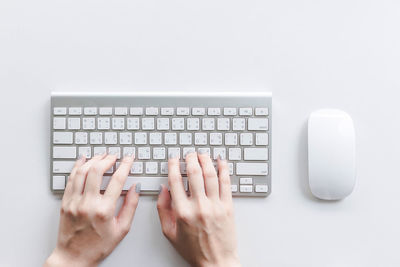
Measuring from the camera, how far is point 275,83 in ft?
2.14

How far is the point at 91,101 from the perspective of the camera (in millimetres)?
644

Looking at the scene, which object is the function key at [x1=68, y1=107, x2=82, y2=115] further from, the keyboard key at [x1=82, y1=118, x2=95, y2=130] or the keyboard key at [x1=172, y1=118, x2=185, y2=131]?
the keyboard key at [x1=172, y1=118, x2=185, y2=131]

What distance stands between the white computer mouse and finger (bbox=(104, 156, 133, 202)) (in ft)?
1.22

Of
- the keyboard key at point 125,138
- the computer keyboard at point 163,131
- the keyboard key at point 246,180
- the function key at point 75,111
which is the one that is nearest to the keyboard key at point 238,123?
the computer keyboard at point 163,131

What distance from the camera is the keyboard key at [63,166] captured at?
646mm

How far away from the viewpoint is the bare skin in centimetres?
60

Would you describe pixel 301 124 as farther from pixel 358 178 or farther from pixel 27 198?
pixel 27 198

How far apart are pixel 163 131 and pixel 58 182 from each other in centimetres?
24

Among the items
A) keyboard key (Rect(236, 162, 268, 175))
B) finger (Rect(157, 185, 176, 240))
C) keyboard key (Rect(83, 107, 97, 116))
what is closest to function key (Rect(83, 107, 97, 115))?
keyboard key (Rect(83, 107, 97, 116))

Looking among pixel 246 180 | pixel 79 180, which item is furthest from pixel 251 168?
pixel 79 180

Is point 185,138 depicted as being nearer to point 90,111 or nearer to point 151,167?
point 151,167

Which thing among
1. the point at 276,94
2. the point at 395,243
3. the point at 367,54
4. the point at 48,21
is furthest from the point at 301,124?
the point at 48,21

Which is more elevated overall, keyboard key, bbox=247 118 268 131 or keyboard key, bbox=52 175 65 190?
keyboard key, bbox=247 118 268 131

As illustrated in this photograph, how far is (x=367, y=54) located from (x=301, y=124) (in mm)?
200
